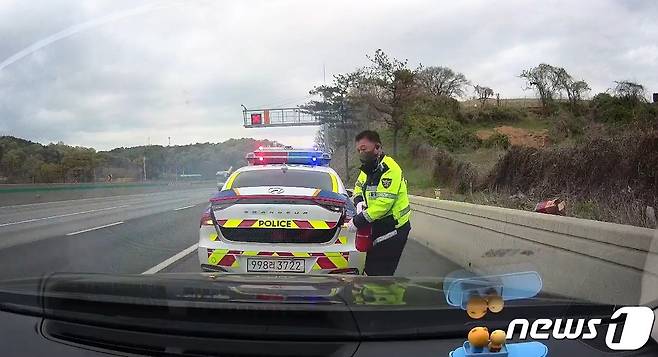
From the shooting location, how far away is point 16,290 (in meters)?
3.30

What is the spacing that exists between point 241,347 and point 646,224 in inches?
220

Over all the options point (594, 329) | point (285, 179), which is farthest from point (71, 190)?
point (594, 329)

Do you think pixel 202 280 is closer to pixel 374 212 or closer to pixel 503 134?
pixel 374 212

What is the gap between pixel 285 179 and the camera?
7.00m

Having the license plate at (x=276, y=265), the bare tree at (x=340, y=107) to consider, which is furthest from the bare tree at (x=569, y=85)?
the license plate at (x=276, y=265)

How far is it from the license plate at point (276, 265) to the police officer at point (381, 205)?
0.67 metres

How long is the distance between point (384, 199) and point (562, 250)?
6.35 ft

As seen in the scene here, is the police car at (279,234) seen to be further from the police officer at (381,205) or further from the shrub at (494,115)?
the shrub at (494,115)

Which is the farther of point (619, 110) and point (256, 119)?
point (256, 119)

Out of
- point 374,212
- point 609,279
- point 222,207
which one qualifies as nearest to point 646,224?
point 609,279

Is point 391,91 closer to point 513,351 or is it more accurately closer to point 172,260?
point 172,260

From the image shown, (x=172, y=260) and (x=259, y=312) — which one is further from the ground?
(x=259, y=312)

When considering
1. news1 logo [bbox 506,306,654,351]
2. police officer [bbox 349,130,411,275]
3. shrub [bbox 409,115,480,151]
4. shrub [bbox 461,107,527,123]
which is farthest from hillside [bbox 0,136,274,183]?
news1 logo [bbox 506,306,654,351]

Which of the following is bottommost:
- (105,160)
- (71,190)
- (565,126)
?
(71,190)
